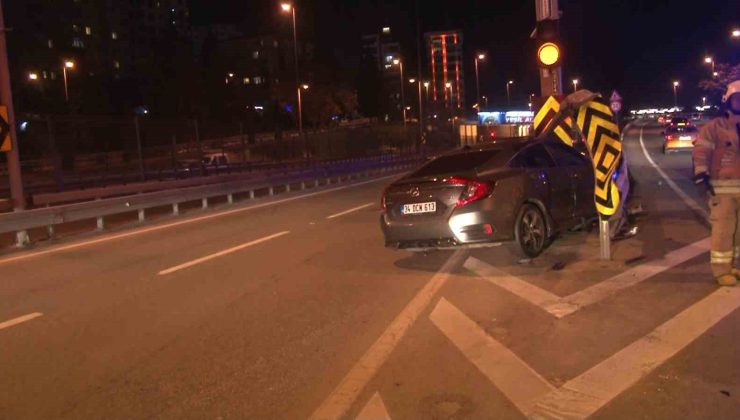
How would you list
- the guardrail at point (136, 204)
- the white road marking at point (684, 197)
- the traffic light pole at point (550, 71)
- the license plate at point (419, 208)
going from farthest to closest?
the guardrail at point (136, 204)
the white road marking at point (684, 197)
the traffic light pole at point (550, 71)
the license plate at point (419, 208)

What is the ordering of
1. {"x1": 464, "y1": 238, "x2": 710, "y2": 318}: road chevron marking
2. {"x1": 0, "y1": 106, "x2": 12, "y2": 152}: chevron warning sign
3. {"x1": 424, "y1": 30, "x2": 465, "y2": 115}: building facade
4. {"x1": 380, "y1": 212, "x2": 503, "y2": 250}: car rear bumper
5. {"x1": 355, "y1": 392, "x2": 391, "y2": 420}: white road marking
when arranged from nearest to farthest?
{"x1": 355, "y1": 392, "x2": 391, "y2": 420}: white road marking
{"x1": 464, "y1": 238, "x2": 710, "y2": 318}: road chevron marking
{"x1": 380, "y1": 212, "x2": 503, "y2": 250}: car rear bumper
{"x1": 0, "y1": 106, "x2": 12, "y2": 152}: chevron warning sign
{"x1": 424, "y1": 30, "x2": 465, "y2": 115}: building facade

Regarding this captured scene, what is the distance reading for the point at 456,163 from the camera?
9914mm

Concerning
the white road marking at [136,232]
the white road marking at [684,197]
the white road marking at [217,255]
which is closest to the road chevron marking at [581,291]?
the white road marking at [684,197]

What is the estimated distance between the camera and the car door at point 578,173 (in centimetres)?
1049

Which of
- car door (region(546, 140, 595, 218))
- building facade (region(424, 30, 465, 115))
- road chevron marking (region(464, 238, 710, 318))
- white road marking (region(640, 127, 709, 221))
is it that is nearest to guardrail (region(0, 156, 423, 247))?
road chevron marking (region(464, 238, 710, 318))

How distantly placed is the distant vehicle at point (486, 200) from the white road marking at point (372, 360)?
2.60 feet

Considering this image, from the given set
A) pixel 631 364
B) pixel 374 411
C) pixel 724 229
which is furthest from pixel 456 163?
pixel 374 411

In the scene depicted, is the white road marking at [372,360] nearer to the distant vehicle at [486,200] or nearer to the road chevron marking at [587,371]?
the road chevron marking at [587,371]

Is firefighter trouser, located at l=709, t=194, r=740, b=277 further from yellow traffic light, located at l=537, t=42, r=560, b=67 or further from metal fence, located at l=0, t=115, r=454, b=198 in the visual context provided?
metal fence, located at l=0, t=115, r=454, b=198

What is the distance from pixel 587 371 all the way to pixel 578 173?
19.5 ft

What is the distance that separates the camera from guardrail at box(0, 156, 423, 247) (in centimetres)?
1443

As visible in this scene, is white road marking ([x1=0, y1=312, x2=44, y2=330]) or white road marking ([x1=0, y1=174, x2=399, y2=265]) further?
white road marking ([x1=0, y1=174, x2=399, y2=265])

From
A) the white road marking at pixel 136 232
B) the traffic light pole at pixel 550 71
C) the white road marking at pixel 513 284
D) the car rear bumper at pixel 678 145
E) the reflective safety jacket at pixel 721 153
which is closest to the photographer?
the reflective safety jacket at pixel 721 153

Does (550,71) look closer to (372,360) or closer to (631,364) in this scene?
(631,364)
